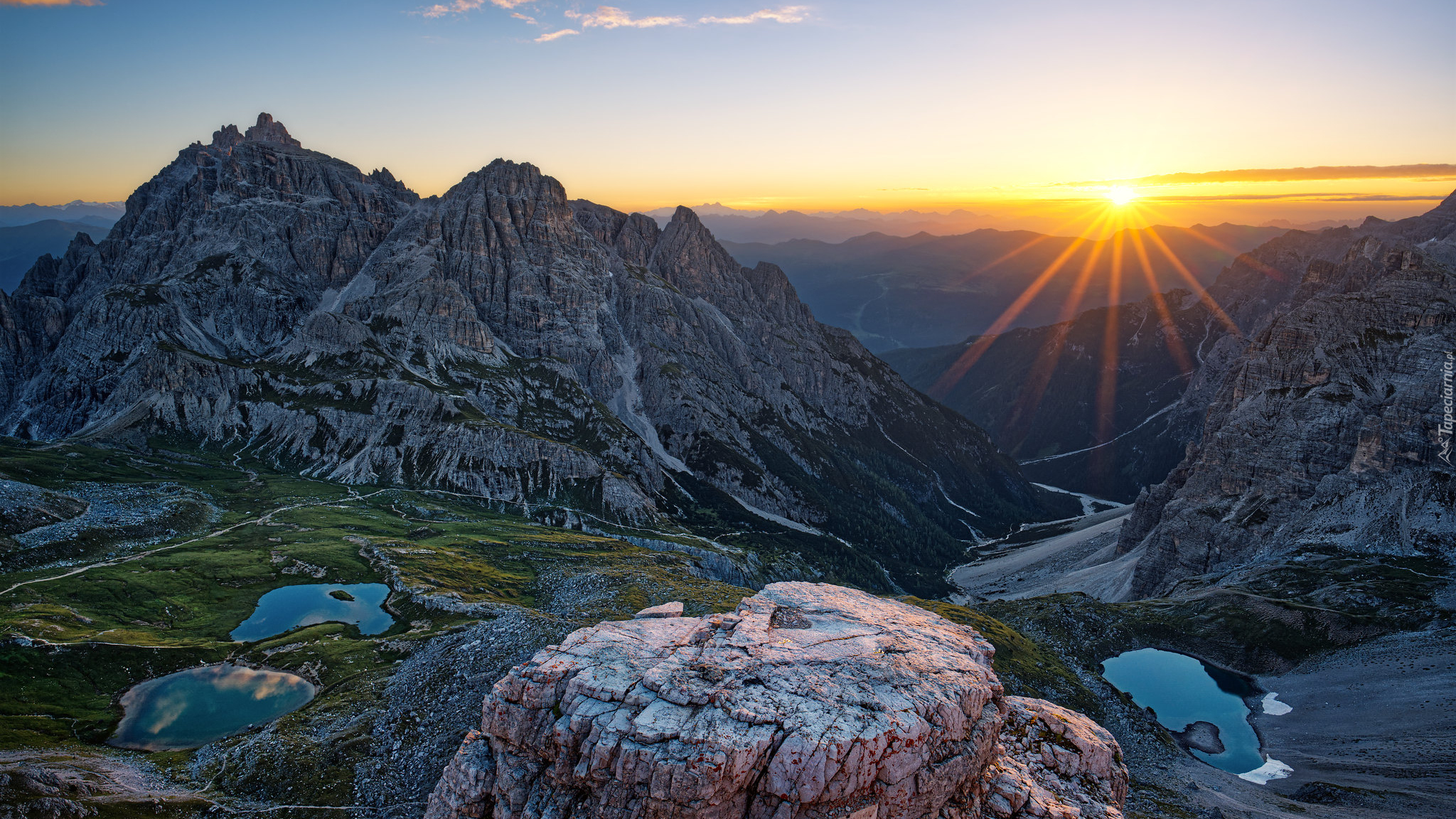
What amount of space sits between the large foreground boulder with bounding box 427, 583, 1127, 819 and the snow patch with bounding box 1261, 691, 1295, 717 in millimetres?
61770

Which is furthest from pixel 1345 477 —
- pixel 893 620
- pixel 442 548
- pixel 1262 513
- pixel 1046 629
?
pixel 442 548

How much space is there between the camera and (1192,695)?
313ft

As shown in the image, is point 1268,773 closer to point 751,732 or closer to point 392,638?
point 751,732

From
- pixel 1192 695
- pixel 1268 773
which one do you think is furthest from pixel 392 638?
pixel 1192 695

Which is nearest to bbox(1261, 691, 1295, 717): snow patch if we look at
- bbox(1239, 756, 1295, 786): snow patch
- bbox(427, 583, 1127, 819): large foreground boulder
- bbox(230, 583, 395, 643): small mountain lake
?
bbox(1239, 756, 1295, 786): snow patch

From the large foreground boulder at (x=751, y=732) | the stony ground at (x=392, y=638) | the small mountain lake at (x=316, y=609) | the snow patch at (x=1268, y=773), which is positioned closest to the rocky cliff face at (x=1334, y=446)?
the stony ground at (x=392, y=638)

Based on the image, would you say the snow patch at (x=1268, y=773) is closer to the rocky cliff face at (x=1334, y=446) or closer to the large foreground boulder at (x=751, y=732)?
the large foreground boulder at (x=751, y=732)

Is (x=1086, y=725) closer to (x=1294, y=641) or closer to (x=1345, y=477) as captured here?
(x=1294, y=641)

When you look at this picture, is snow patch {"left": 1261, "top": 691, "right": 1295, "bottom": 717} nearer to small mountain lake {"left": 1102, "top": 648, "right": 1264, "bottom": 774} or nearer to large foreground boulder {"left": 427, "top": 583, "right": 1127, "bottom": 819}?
small mountain lake {"left": 1102, "top": 648, "right": 1264, "bottom": 774}

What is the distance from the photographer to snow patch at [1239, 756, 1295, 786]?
7219cm

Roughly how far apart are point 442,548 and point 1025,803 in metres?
108

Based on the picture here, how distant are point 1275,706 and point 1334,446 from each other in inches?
3469

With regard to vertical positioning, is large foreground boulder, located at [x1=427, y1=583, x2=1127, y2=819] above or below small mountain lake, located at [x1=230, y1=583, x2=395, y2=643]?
Result: above

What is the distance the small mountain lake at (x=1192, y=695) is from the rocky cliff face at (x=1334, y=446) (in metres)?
48.2
